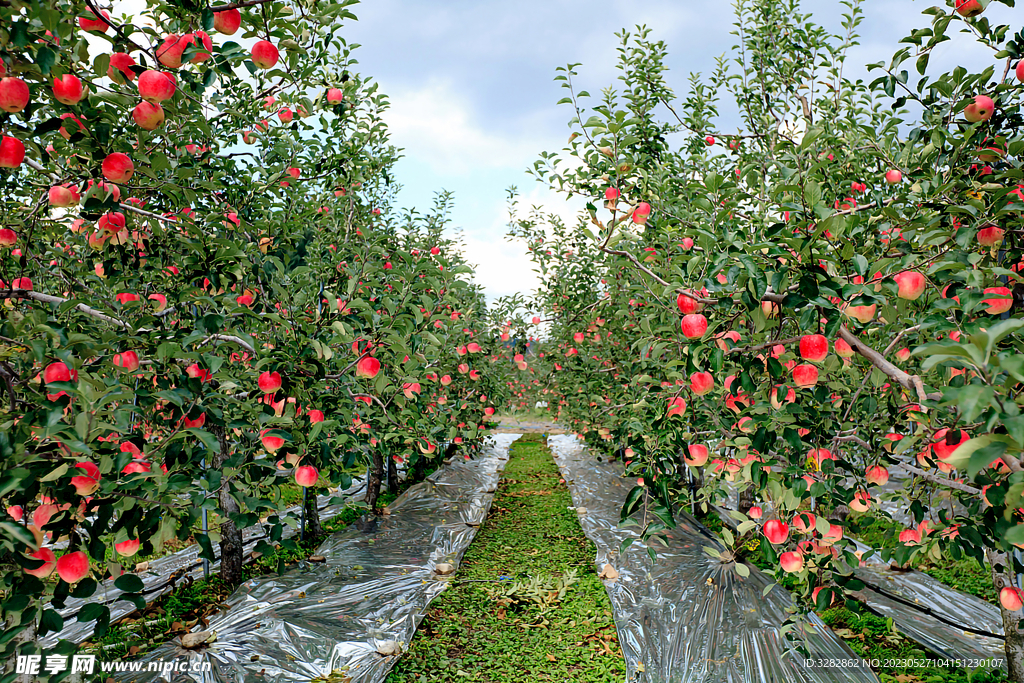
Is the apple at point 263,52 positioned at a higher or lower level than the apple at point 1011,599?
higher

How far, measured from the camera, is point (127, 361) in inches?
70.6

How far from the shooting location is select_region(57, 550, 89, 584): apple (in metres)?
1.64

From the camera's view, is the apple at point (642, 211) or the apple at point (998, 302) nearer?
the apple at point (998, 302)

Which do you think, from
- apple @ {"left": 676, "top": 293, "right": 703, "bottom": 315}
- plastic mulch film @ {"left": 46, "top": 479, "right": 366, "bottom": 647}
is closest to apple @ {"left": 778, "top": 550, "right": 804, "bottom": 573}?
apple @ {"left": 676, "top": 293, "right": 703, "bottom": 315}

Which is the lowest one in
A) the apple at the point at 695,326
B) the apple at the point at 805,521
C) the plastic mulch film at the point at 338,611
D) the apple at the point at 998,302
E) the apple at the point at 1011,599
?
the plastic mulch film at the point at 338,611

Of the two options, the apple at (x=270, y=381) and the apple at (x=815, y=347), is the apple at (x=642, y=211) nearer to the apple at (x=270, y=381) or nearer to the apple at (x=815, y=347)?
the apple at (x=815, y=347)

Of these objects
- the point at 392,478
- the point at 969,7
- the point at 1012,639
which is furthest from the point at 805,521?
the point at 392,478

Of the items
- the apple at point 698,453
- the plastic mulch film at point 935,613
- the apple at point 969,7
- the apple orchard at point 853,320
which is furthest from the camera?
the plastic mulch film at point 935,613

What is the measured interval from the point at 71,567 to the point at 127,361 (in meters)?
0.71

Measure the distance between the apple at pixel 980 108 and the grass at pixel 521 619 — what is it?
3.60 metres

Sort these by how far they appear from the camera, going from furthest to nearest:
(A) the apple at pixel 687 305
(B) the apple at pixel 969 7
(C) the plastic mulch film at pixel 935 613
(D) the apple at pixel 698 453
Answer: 1. (C) the plastic mulch film at pixel 935 613
2. (D) the apple at pixel 698 453
3. (A) the apple at pixel 687 305
4. (B) the apple at pixel 969 7

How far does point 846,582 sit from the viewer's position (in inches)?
87.9

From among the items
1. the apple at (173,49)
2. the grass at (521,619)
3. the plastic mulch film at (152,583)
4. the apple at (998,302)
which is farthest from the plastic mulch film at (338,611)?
the apple at (998,302)

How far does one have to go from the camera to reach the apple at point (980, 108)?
199cm
